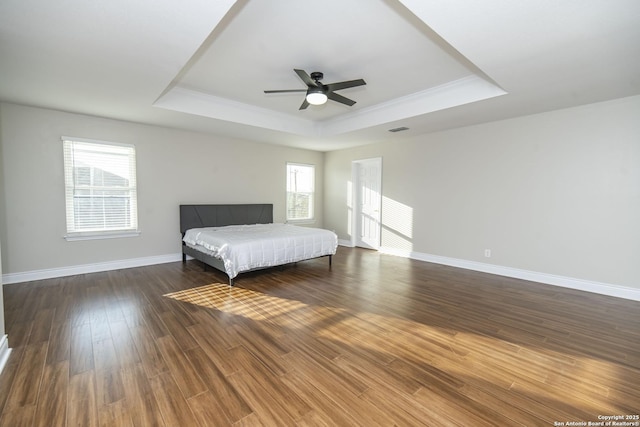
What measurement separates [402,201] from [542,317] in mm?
3447

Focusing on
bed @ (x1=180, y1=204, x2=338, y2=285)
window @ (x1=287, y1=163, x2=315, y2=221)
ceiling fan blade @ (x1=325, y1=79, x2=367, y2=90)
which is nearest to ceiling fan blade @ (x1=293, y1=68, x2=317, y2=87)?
ceiling fan blade @ (x1=325, y1=79, x2=367, y2=90)

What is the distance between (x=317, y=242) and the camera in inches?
196

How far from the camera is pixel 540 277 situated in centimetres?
435

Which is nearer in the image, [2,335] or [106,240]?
[2,335]

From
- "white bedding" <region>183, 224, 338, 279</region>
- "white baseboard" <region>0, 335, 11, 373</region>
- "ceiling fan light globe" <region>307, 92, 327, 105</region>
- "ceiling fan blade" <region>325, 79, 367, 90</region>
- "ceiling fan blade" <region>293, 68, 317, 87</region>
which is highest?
"ceiling fan blade" <region>293, 68, 317, 87</region>

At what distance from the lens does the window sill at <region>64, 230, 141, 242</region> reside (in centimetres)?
446

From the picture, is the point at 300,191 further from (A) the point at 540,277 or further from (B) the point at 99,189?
(A) the point at 540,277

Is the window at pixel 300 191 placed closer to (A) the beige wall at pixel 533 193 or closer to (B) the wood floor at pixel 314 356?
(A) the beige wall at pixel 533 193

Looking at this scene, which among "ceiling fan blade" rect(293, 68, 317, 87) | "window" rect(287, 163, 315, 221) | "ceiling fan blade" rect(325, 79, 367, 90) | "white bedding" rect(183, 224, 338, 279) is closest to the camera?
"ceiling fan blade" rect(293, 68, 317, 87)

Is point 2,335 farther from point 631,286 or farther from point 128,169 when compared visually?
point 631,286

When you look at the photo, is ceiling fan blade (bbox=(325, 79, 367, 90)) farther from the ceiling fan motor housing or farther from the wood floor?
the wood floor

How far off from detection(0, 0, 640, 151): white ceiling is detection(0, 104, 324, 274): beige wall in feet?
1.20

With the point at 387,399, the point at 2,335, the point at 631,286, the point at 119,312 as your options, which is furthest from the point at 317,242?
the point at 631,286

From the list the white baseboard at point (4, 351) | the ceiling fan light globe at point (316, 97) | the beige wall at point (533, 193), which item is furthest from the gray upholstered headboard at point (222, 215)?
the ceiling fan light globe at point (316, 97)
